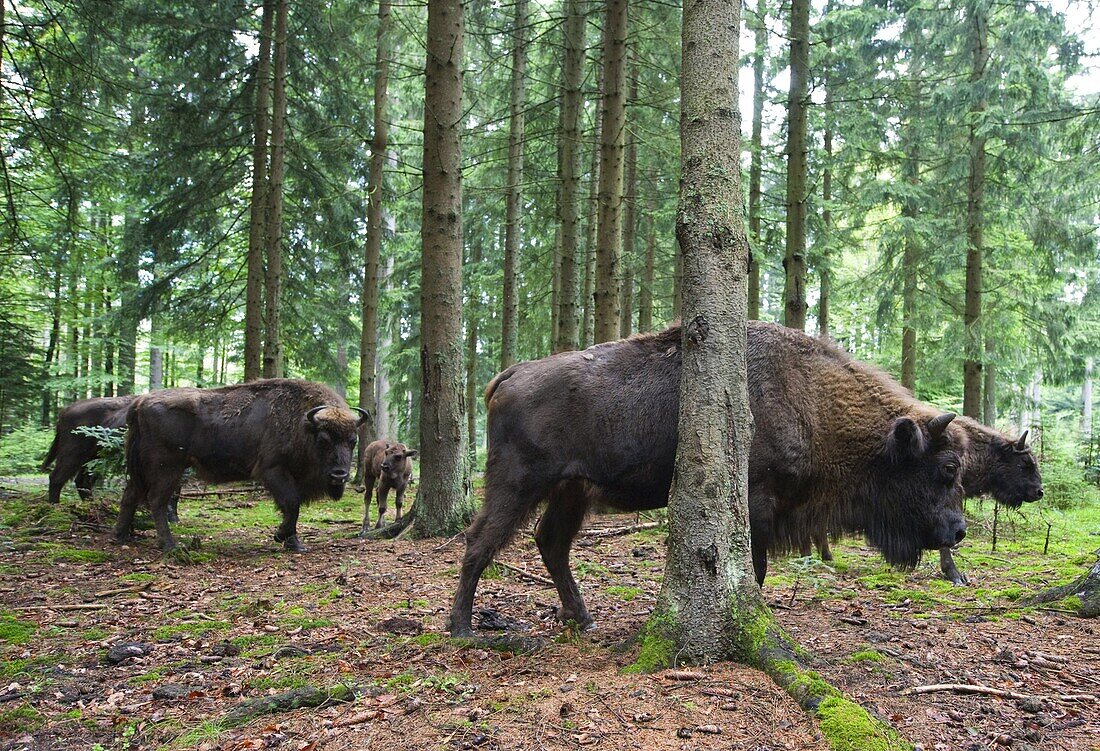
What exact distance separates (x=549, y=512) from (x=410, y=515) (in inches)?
186

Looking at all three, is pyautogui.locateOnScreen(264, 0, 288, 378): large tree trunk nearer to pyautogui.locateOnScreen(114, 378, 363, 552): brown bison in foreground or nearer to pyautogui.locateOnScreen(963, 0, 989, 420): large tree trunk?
pyautogui.locateOnScreen(114, 378, 363, 552): brown bison in foreground

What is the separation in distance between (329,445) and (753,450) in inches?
271

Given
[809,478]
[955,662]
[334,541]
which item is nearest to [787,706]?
[955,662]

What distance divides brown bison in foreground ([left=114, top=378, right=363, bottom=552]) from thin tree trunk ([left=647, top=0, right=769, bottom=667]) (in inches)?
285

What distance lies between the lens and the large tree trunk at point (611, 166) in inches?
446

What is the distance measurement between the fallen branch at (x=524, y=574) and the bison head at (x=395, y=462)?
4955 millimetres

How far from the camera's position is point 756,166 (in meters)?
20.3

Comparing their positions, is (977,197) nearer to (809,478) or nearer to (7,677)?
(809,478)

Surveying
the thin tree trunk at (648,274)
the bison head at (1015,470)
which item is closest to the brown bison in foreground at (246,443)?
the bison head at (1015,470)

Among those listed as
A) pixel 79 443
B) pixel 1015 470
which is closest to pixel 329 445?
pixel 79 443

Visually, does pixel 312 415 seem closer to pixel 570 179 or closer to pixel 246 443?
pixel 246 443

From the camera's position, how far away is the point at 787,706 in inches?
137

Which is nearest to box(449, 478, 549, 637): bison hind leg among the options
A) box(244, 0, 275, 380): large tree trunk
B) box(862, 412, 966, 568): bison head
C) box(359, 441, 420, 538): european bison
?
box(862, 412, 966, 568): bison head

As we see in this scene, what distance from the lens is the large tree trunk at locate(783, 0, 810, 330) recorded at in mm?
11375
